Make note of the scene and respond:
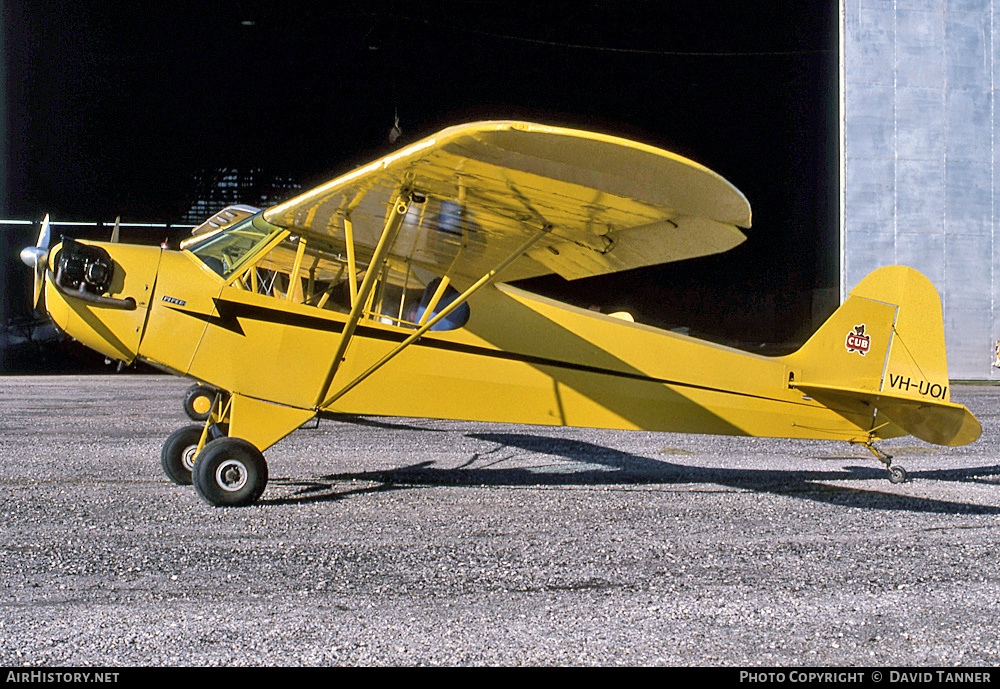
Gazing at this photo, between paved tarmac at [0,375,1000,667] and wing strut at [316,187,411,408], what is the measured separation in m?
0.99

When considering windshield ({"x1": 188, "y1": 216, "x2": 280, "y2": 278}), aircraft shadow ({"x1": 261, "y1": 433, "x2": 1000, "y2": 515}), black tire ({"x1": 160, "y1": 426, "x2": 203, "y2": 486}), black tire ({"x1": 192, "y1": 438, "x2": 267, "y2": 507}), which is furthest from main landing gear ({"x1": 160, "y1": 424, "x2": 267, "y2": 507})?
windshield ({"x1": 188, "y1": 216, "x2": 280, "y2": 278})

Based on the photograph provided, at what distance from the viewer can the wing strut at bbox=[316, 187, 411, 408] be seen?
511cm

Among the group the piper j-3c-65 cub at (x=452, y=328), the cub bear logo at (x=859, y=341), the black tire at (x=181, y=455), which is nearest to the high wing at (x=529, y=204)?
the piper j-3c-65 cub at (x=452, y=328)

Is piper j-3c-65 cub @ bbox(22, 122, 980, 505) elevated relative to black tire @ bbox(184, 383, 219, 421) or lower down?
elevated

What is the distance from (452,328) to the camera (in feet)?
20.3

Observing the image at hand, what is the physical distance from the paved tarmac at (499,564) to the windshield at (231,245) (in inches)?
68.0

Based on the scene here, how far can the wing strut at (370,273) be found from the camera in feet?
16.8

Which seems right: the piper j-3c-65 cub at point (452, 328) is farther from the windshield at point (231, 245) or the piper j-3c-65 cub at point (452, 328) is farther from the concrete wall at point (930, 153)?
the concrete wall at point (930, 153)

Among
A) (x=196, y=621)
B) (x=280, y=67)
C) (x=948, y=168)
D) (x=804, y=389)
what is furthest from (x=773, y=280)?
(x=196, y=621)

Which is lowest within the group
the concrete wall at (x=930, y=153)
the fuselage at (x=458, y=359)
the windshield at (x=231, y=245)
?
the fuselage at (x=458, y=359)

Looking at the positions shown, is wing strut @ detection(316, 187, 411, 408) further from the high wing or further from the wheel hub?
the wheel hub

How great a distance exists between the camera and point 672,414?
6457 mm

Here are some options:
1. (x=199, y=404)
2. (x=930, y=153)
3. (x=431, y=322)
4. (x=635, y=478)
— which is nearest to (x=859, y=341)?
(x=635, y=478)

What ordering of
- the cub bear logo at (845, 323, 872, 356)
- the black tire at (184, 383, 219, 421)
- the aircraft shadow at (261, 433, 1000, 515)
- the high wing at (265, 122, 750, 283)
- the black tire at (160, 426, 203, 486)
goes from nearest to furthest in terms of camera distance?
the high wing at (265, 122, 750, 283), the aircraft shadow at (261, 433, 1000, 515), the black tire at (160, 426, 203, 486), the cub bear logo at (845, 323, 872, 356), the black tire at (184, 383, 219, 421)
